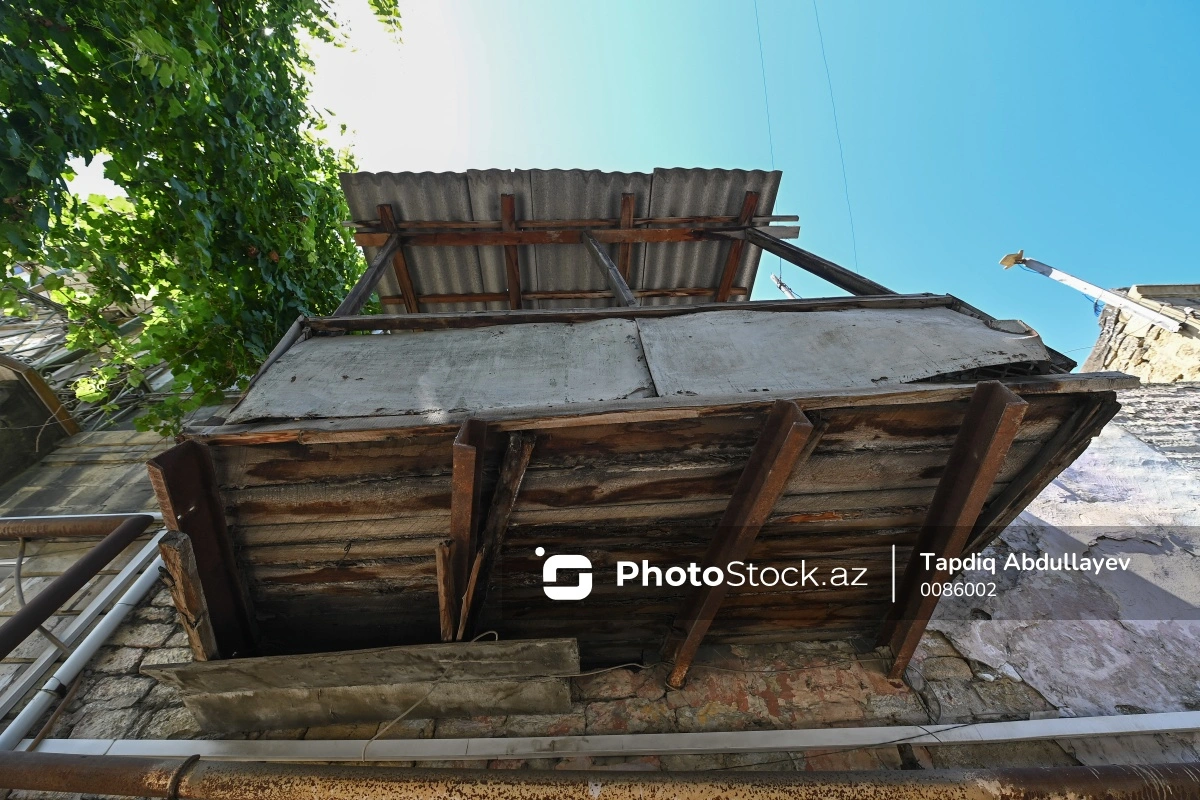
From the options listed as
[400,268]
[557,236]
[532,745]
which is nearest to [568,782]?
[532,745]

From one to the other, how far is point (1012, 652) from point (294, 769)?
407cm

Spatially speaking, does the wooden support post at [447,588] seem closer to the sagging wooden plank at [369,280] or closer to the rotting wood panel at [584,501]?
the rotting wood panel at [584,501]

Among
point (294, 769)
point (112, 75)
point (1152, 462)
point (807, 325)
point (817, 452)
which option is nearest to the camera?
point (294, 769)

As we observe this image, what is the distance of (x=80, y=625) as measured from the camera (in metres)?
3.08

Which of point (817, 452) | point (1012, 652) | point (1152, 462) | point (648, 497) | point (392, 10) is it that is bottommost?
point (1012, 652)

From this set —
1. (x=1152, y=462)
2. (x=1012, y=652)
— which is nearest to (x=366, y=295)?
(x=1012, y=652)

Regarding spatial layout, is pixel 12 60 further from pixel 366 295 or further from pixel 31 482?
pixel 31 482

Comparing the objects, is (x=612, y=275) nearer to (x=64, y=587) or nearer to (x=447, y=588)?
(x=447, y=588)

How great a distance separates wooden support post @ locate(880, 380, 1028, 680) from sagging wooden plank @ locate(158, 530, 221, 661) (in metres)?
3.20

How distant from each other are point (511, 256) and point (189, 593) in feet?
10.3

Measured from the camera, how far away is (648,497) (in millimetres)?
2195

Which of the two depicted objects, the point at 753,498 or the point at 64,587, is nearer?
the point at 753,498

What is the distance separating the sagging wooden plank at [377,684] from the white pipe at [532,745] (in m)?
0.12

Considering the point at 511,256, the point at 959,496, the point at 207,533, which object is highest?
the point at 511,256
